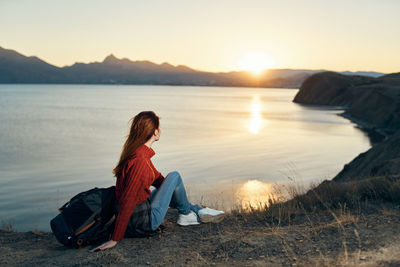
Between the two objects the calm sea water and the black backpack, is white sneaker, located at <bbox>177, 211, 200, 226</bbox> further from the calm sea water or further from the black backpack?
the calm sea water

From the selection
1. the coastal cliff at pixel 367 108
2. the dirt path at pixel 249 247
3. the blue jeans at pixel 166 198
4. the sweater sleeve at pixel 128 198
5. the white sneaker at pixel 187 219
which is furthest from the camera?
the coastal cliff at pixel 367 108

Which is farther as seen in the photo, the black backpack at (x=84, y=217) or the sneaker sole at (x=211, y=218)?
the sneaker sole at (x=211, y=218)

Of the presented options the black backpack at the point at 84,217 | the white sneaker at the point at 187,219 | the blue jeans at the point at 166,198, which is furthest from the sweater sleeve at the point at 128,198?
the white sneaker at the point at 187,219

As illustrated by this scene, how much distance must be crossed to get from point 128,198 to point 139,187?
190 mm

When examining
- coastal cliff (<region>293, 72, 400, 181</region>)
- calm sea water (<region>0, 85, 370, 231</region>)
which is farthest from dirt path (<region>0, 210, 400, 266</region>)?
calm sea water (<region>0, 85, 370, 231</region>)

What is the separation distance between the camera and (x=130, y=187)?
4.46 meters

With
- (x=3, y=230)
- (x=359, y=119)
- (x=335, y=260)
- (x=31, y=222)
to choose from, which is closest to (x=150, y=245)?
(x=335, y=260)

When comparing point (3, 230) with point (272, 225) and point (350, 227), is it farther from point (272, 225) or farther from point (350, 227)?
point (350, 227)

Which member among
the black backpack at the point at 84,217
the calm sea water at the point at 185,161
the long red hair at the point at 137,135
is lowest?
the calm sea water at the point at 185,161

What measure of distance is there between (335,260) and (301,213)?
229 cm

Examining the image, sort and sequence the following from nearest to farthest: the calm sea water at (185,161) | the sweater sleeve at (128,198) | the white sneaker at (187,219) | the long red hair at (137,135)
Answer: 1. the sweater sleeve at (128,198)
2. the long red hair at (137,135)
3. the white sneaker at (187,219)
4. the calm sea water at (185,161)

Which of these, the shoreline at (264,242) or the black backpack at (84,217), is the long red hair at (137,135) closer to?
the black backpack at (84,217)

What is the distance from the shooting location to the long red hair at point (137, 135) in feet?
15.0

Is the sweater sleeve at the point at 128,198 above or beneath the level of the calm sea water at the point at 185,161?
above
